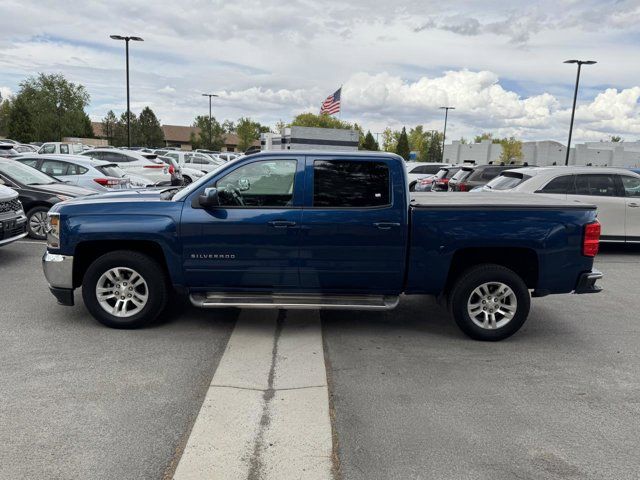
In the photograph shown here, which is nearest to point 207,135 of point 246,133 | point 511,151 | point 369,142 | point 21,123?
point 246,133

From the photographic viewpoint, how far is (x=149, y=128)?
7994cm

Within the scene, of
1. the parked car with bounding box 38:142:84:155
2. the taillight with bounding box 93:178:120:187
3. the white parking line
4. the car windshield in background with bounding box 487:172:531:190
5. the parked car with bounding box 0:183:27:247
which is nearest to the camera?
the white parking line

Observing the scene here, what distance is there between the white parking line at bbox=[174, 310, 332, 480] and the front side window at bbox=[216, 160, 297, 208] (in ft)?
4.32

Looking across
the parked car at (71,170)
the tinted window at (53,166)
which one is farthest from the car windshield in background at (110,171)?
the tinted window at (53,166)

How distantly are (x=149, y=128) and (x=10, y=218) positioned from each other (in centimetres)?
7641

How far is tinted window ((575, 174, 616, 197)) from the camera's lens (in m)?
10.1

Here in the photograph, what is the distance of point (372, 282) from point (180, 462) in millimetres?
2661

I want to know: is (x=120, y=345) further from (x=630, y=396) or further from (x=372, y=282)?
(x=630, y=396)

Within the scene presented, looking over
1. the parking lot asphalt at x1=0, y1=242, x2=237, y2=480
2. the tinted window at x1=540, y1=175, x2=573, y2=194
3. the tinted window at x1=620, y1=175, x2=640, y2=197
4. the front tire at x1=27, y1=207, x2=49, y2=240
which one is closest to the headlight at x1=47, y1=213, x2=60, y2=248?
the parking lot asphalt at x1=0, y1=242, x2=237, y2=480

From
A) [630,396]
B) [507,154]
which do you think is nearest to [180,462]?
[630,396]

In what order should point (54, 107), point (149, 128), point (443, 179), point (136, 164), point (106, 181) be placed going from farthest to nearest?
point (149, 128)
point (54, 107)
point (136, 164)
point (443, 179)
point (106, 181)

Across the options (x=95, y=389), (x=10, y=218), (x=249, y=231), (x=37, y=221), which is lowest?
(x=95, y=389)

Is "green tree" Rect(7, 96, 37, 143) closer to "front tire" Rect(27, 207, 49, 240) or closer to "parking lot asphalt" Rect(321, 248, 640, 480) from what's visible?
"front tire" Rect(27, 207, 49, 240)

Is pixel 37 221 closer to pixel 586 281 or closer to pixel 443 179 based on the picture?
pixel 586 281
